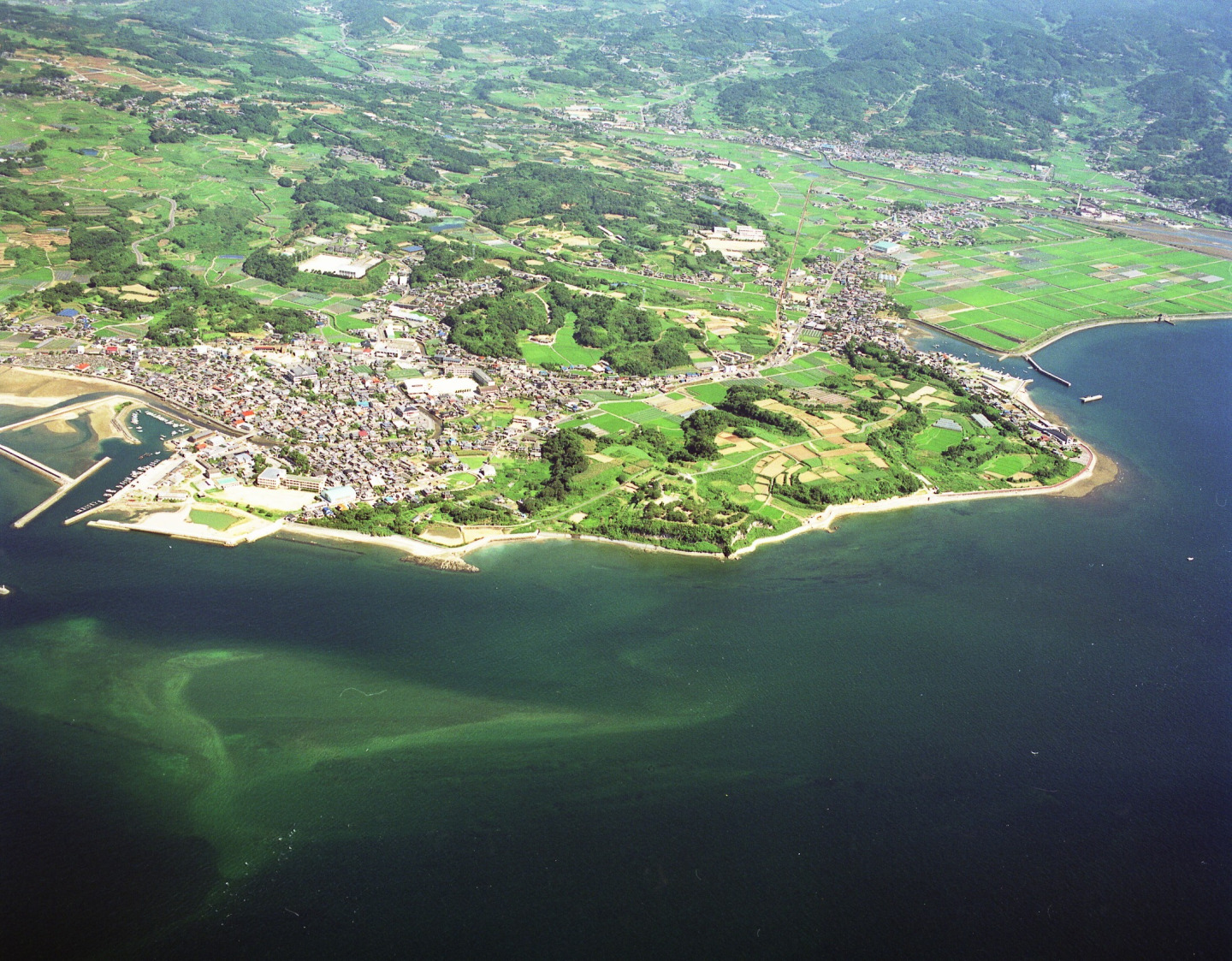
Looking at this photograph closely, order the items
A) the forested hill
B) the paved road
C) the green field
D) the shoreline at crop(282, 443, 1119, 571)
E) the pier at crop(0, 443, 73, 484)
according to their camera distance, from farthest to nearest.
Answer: the forested hill
the paved road
the pier at crop(0, 443, 73, 484)
the green field
the shoreline at crop(282, 443, 1119, 571)

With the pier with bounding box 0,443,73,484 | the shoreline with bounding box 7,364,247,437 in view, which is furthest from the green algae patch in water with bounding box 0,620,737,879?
the shoreline with bounding box 7,364,247,437

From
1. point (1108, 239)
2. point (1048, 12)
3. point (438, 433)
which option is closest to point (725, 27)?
point (1048, 12)

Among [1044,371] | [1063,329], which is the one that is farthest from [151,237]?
[1063,329]

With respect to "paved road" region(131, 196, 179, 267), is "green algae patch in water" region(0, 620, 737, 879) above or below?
below

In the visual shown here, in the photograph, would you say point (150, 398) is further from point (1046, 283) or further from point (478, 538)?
point (1046, 283)

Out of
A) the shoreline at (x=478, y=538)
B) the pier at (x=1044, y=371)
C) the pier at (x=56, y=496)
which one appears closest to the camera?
the shoreline at (x=478, y=538)

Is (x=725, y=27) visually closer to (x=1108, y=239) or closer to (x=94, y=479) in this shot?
(x=1108, y=239)

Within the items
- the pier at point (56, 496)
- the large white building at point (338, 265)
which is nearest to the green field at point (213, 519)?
the pier at point (56, 496)

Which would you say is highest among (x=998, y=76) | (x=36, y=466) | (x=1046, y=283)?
(x=998, y=76)

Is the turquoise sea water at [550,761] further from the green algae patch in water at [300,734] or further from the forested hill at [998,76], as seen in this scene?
the forested hill at [998,76]

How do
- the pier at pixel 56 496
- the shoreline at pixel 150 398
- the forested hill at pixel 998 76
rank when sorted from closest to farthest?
the pier at pixel 56 496 < the shoreline at pixel 150 398 < the forested hill at pixel 998 76

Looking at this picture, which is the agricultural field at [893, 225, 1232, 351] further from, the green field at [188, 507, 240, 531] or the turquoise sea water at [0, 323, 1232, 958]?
the green field at [188, 507, 240, 531]

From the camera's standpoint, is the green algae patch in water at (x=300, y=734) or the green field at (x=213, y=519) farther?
the green field at (x=213, y=519)
